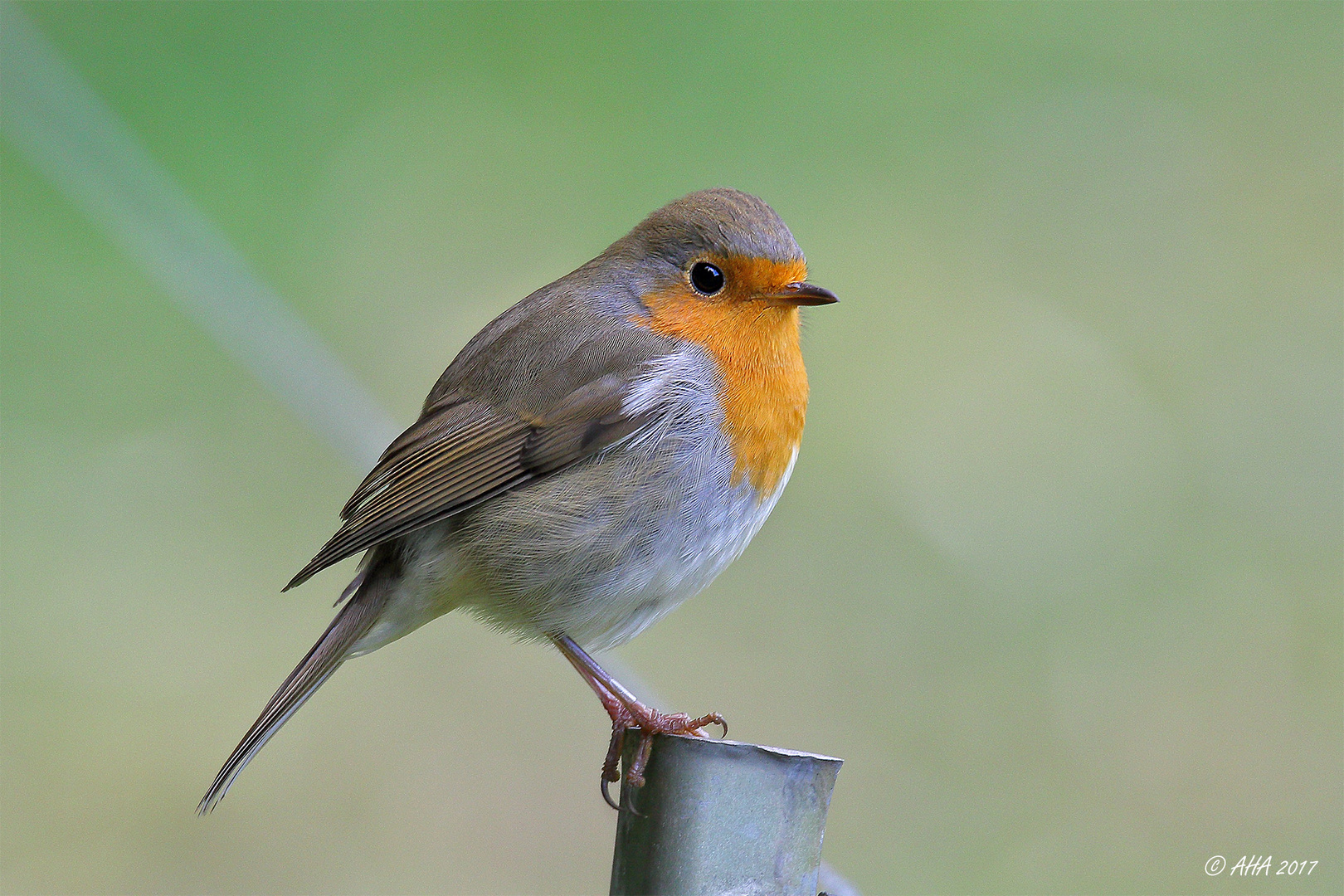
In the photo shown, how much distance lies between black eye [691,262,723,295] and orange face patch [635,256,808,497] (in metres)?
0.01

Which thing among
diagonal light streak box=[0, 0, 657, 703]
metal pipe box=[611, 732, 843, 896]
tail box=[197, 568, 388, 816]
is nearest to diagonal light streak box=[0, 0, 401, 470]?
diagonal light streak box=[0, 0, 657, 703]

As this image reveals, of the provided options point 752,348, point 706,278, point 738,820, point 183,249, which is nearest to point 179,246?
point 183,249

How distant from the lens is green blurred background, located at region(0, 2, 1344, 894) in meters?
4.30

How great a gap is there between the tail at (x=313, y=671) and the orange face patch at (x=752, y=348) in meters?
0.78

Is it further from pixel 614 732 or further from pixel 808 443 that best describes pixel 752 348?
pixel 808 443

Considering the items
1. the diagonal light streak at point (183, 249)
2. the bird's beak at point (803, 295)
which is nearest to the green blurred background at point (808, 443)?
the diagonal light streak at point (183, 249)

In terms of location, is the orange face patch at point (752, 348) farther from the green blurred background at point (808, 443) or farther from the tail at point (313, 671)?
the green blurred background at point (808, 443)

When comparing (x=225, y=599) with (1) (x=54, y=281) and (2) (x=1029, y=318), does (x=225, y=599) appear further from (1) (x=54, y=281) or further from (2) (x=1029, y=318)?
(2) (x=1029, y=318)

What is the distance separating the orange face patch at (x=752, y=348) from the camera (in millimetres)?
2723

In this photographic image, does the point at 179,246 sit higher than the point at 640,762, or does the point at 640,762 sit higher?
the point at 179,246

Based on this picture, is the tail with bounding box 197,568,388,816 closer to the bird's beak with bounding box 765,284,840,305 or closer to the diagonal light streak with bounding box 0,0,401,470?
the diagonal light streak with bounding box 0,0,401,470

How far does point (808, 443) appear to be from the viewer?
5016mm

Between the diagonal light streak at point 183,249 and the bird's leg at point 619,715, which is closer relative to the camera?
the bird's leg at point 619,715

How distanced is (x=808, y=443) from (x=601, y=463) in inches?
93.4
